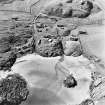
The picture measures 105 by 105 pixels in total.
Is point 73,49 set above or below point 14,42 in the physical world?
below

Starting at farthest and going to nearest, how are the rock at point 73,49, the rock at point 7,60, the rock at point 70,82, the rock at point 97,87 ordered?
the rock at point 73,49, the rock at point 7,60, the rock at point 70,82, the rock at point 97,87

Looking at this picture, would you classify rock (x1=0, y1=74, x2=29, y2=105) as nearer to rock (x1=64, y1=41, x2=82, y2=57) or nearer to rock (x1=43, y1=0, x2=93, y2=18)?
rock (x1=64, y1=41, x2=82, y2=57)

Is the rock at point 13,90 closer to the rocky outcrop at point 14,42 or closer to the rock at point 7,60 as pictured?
the rock at point 7,60

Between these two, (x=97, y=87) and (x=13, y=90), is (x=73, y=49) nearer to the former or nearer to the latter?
(x=97, y=87)

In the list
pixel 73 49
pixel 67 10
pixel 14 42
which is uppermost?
pixel 67 10

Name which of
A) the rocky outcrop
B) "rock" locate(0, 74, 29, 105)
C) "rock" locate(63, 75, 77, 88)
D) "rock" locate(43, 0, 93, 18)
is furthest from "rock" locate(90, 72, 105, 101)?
"rock" locate(43, 0, 93, 18)

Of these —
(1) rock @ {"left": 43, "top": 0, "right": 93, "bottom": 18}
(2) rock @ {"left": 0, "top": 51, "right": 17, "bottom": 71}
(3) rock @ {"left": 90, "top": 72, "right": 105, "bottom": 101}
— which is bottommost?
(3) rock @ {"left": 90, "top": 72, "right": 105, "bottom": 101}

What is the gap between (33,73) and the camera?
329 inches

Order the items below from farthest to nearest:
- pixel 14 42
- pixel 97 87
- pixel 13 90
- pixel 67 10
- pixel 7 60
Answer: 1. pixel 67 10
2. pixel 14 42
3. pixel 7 60
4. pixel 97 87
5. pixel 13 90

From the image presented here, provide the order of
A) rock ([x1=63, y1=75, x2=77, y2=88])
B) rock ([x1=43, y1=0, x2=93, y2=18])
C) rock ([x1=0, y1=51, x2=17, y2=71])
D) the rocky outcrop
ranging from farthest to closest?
rock ([x1=43, y1=0, x2=93, y2=18]), the rocky outcrop, rock ([x1=0, y1=51, x2=17, y2=71]), rock ([x1=63, y1=75, x2=77, y2=88])

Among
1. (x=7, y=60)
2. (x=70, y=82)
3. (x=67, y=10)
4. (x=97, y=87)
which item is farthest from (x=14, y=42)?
(x=97, y=87)

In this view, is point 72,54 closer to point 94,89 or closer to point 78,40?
point 78,40

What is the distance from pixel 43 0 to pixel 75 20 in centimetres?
198

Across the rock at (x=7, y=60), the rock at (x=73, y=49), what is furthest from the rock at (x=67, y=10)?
the rock at (x=7, y=60)
